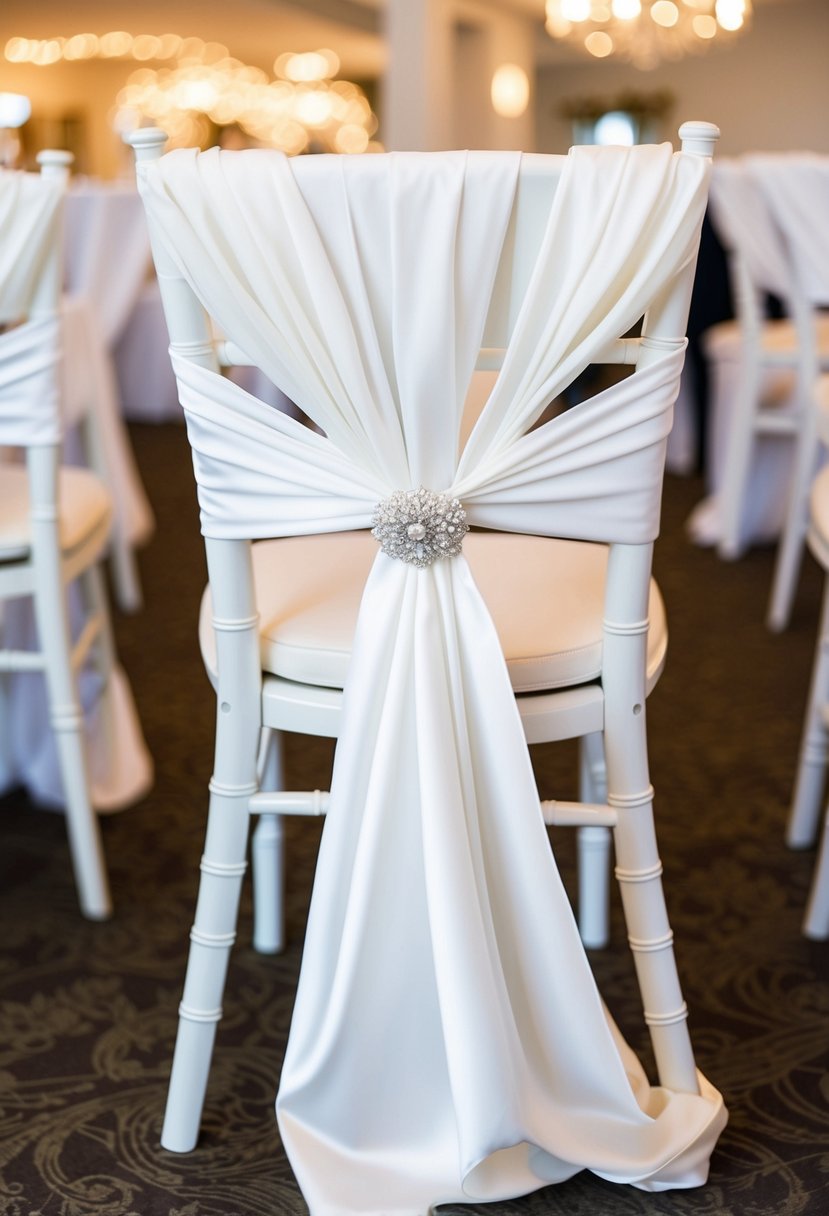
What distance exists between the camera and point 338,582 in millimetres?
1400

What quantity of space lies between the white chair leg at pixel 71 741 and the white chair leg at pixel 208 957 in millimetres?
510

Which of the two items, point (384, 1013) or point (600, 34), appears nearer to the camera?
point (384, 1013)

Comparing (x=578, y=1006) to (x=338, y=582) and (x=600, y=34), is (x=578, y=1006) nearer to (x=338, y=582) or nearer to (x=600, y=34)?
(x=338, y=582)

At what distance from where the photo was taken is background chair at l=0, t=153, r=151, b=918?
5.29 ft

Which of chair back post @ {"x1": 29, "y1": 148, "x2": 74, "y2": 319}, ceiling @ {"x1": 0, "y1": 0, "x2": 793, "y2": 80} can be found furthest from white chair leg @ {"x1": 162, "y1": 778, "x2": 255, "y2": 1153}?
ceiling @ {"x1": 0, "y1": 0, "x2": 793, "y2": 80}

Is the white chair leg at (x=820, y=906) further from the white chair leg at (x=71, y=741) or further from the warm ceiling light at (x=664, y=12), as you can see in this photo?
the warm ceiling light at (x=664, y=12)

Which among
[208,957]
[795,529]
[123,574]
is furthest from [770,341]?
[208,957]

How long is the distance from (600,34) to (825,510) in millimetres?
8171

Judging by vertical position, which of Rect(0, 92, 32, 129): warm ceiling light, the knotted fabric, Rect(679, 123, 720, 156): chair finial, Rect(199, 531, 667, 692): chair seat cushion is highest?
Rect(0, 92, 32, 129): warm ceiling light

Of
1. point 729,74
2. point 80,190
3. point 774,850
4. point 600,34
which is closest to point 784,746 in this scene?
point 774,850

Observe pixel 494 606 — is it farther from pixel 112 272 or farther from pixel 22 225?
pixel 112 272

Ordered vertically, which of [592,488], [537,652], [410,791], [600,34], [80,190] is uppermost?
[600,34]

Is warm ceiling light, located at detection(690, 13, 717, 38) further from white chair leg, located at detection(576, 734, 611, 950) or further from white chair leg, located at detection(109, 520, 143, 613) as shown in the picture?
white chair leg, located at detection(576, 734, 611, 950)

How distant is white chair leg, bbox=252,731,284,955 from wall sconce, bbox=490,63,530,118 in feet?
35.0
